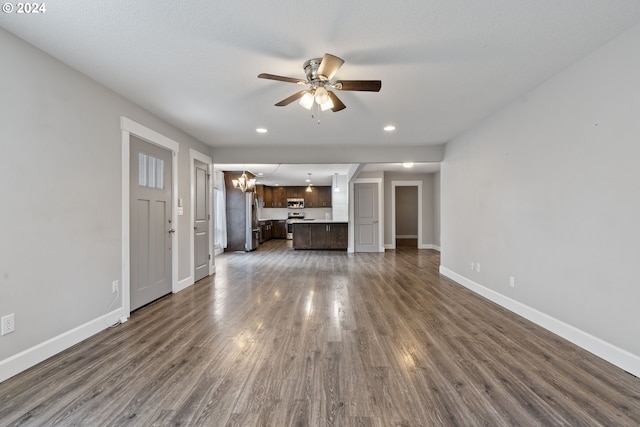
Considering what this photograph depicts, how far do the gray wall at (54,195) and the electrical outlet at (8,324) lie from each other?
32mm

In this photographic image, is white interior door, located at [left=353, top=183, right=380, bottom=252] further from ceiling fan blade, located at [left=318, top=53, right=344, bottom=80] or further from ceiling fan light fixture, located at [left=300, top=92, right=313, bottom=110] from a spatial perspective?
ceiling fan blade, located at [left=318, top=53, right=344, bottom=80]

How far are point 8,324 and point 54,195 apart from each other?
98 cm

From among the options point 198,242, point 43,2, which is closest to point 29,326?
point 43,2

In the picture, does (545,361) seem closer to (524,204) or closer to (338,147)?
(524,204)

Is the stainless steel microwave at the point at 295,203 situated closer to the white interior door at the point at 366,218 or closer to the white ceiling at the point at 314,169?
the white ceiling at the point at 314,169

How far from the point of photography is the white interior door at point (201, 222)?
488 centimetres

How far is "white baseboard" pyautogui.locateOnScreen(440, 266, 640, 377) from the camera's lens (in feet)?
6.76

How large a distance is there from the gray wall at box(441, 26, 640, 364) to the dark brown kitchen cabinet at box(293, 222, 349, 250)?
17.1 feet

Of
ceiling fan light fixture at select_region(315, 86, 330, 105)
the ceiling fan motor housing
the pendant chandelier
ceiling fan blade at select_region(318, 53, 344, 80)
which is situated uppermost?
the ceiling fan motor housing

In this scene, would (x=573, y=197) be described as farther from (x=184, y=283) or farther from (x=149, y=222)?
(x=184, y=283)

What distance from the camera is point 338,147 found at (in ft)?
17.8

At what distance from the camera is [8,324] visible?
2.00m

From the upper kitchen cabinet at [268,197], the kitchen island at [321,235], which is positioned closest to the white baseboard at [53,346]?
the kitchen island at [321,235]

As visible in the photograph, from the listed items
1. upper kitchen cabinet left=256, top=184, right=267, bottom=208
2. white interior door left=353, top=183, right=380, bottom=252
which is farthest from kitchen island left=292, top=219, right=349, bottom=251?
upper kitchen cabinet left=256, top=184, right=267, bottom=208
